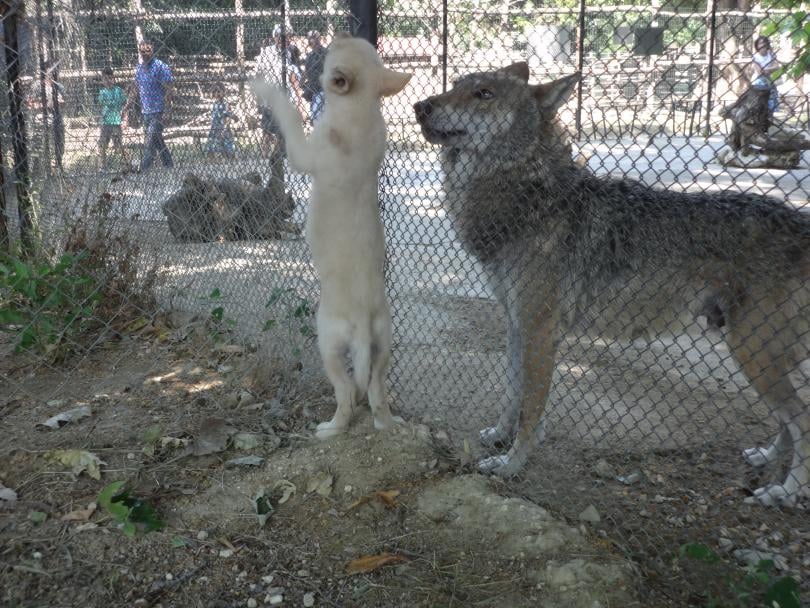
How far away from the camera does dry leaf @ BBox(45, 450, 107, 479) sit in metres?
3.27

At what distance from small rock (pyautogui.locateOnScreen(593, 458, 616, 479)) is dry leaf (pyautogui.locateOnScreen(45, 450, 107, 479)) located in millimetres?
2451

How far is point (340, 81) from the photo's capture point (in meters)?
3.23

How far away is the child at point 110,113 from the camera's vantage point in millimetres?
5164

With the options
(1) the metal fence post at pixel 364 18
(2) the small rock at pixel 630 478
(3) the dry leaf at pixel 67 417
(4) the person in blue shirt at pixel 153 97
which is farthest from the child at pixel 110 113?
(2) the small rock at pixel 630 478

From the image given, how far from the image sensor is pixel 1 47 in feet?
17.0

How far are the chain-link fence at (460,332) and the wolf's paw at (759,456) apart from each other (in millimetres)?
31

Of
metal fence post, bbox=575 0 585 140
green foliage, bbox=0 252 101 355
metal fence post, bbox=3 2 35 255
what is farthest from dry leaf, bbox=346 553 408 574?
metal fence post, bbox=3 2 35 255

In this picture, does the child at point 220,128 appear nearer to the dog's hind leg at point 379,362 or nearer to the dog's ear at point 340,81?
the dog's ear at point 340,81

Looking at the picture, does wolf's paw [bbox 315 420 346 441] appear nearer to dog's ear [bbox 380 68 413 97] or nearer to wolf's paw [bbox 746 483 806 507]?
dog's ear [bbox 380 68 413 97]

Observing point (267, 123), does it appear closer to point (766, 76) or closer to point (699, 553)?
point (766, 76)

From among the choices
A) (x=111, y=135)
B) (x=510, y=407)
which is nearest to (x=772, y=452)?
(x=510, y=407)

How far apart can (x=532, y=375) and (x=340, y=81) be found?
68.6 inches

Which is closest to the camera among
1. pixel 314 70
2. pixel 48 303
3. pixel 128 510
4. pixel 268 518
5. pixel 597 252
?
pixel 128 510

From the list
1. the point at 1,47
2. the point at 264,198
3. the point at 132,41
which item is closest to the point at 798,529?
the point at 264,198
